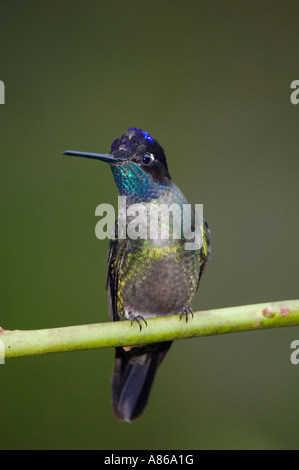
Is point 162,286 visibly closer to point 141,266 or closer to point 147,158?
point 141,266

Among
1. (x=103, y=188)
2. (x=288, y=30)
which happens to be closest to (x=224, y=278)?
(x=103, y=188)

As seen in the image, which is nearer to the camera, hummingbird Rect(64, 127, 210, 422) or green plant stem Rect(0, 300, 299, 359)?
green plant stem Rect(0, 300, 299, 359)

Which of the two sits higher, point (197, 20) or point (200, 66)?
point (197, 20)

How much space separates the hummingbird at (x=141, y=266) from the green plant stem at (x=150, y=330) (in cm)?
45

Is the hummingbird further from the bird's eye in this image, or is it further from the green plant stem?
the green plant stem

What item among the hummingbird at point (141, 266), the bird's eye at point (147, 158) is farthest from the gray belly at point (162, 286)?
the bird's eye at point (147, 158)

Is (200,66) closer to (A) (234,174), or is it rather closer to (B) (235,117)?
(B) (235,117)

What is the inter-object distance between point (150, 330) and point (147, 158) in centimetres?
82

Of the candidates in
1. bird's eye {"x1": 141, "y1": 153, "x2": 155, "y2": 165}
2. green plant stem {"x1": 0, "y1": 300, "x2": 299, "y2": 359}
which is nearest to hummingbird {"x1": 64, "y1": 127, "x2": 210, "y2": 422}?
bird's eye {"x1": 141, "y1": 153, "x2": 155, "y2": 165}

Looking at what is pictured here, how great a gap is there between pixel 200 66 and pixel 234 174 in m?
0.89

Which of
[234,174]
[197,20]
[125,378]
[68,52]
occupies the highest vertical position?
[197,20]

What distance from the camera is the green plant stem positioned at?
126cm

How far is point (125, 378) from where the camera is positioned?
2.26m

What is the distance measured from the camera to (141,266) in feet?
6.69
